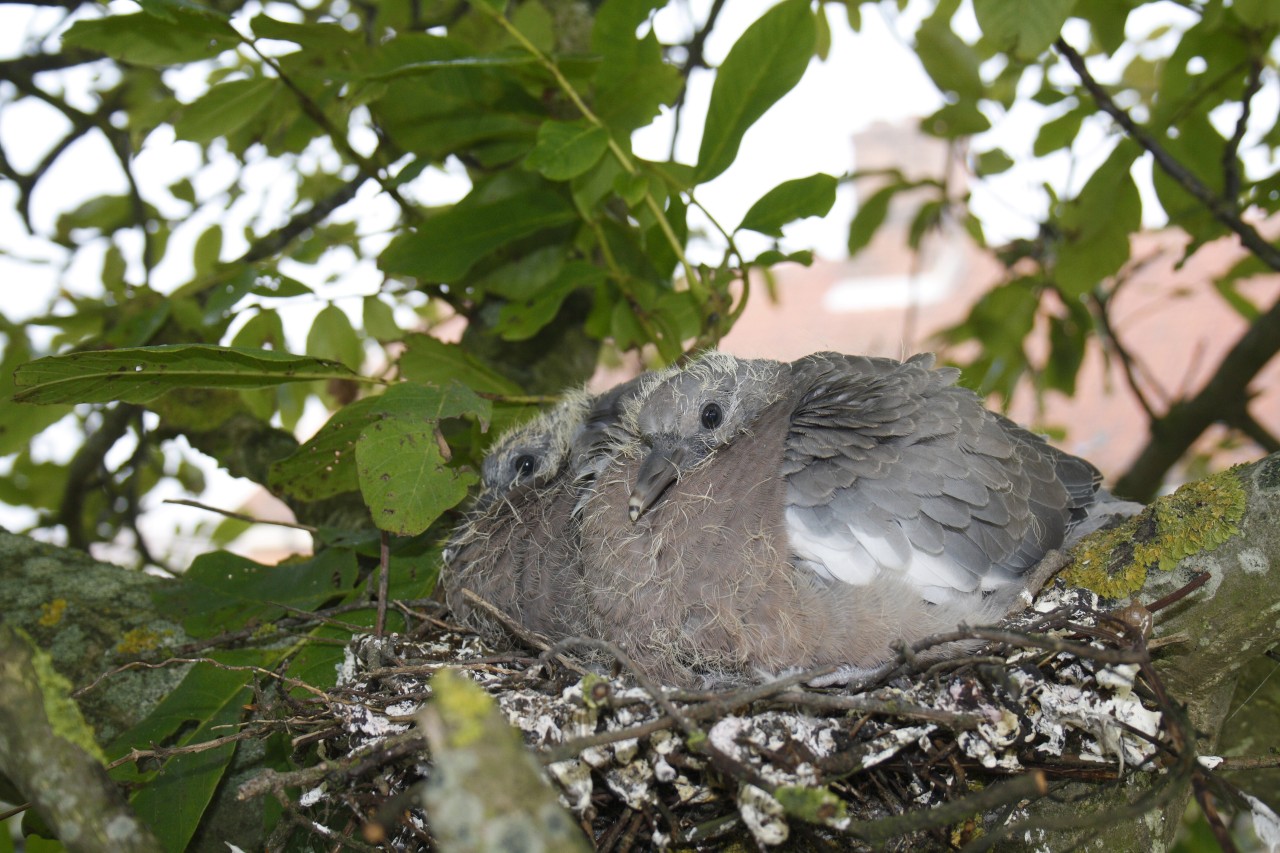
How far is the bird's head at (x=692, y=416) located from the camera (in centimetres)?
177

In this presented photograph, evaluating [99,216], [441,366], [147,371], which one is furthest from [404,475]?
[99,216]

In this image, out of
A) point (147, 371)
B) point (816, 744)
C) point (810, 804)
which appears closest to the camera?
point (810, 804)

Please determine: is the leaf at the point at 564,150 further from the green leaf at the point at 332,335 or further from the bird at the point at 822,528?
the green leaf at the point at 332,335

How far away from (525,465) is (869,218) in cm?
143

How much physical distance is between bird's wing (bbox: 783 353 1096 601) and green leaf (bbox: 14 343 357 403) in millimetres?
866

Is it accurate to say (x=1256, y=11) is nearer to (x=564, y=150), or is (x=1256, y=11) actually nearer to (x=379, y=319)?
(x=564, y=150)

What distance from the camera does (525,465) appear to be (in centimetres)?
215

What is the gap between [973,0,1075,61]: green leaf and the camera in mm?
1386

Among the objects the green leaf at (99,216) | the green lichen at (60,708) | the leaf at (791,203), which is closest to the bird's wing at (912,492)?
the leaf at (791,203)

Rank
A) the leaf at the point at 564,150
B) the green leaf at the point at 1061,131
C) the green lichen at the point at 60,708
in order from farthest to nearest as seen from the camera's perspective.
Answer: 1. the green leaf at the point at 1061,131
2. the leaf at the point at 564,150
3. the green lichen at the point at 60,708

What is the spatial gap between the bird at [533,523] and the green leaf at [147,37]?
1.03 m

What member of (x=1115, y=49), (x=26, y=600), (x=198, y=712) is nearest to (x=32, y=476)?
(x=26, y=600)

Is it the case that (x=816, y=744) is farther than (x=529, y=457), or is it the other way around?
(x=529, y=457)

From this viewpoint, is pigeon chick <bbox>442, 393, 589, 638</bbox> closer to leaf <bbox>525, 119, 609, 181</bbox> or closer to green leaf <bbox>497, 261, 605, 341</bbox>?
green leaf <bbox>497, 261, 605, 341</bbox>
